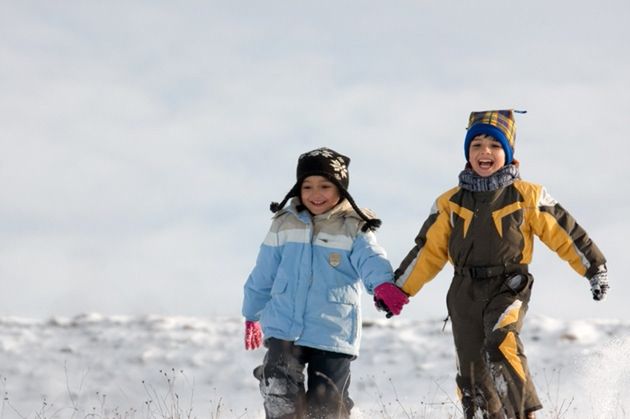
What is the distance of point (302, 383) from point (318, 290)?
642 millimetres

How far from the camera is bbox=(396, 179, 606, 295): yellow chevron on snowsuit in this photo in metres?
5.60

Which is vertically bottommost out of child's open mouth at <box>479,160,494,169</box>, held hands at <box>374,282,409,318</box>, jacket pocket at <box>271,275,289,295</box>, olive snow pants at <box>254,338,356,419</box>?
olive snow pants at <box>254,338,356,419</box>

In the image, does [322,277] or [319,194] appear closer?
[322,277]

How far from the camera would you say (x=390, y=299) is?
5.71 metres

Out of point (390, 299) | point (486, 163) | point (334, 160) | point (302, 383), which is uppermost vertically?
point (334, 160)

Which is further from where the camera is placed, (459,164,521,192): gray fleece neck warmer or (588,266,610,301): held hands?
(459,164,521,192): gray fleece neck warmer

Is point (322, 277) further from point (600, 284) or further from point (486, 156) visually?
point (600, 284)

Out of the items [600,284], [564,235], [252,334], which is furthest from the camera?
[252,334]

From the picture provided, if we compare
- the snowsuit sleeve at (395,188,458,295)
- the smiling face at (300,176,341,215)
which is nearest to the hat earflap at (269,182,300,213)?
the smiling face at (300,176,341,215)

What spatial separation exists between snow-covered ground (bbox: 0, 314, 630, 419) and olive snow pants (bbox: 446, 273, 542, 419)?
5.21 metres

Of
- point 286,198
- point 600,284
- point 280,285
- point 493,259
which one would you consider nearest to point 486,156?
point 493,259

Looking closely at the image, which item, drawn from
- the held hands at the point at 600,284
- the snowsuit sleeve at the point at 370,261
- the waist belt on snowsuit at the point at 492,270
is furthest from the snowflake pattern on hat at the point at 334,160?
the held hands at the point at 600,284

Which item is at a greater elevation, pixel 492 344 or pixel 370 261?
pixel 370 261

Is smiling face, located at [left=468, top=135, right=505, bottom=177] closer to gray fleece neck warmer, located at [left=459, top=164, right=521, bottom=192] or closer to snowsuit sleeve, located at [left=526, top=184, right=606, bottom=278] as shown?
gray fleece neck warmer, located at [left=459, top=164, right=521, bottom=192]
